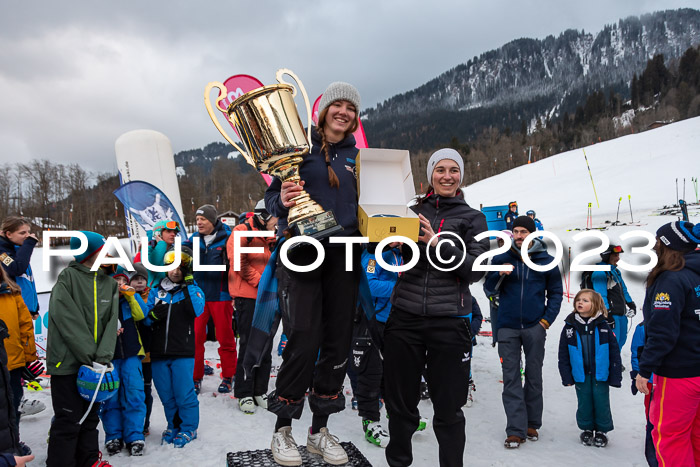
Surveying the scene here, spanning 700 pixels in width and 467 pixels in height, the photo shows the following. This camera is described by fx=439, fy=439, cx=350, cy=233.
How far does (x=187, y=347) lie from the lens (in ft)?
14.9

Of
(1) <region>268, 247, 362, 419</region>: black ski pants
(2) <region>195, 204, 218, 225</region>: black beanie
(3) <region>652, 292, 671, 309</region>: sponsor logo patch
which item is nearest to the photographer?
(1) <region>268, 247, 362, 419</region>: black ski pants

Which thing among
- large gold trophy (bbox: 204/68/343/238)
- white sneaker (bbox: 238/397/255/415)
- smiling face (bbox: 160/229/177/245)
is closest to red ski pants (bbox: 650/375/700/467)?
large gold trophy (bbox: 204/68/343/238)

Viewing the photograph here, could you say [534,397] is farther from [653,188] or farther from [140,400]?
[653,188]

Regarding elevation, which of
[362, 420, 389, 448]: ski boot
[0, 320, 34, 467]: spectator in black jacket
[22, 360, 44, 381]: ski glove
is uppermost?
[0, 320, 34, 467]: spectator in black jacket

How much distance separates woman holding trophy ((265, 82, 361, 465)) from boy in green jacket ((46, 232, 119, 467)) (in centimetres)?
183

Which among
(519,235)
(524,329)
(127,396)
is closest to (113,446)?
(127,396)

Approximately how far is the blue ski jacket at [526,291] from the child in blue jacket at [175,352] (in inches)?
129

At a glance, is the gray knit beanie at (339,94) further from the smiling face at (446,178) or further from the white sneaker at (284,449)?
the white sneaker at (284,449)

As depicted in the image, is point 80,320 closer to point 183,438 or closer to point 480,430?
point 183,438

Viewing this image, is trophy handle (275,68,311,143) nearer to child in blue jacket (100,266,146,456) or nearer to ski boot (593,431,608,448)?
child in blue jacket (100,266,146,456)

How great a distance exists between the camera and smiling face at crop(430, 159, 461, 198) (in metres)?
3.33

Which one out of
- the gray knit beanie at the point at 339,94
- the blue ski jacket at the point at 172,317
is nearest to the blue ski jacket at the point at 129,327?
the blue ski jacket at the point at 172,317

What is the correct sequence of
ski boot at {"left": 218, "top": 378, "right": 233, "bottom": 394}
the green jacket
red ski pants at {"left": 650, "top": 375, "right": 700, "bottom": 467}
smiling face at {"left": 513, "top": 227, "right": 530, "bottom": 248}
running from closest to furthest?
red ski pants at {"left": 650, "top": 375, "right": 700, "bottom": 467} → the green jacket → smiling face at {"left": 513, "top": 227, "right": 530, "bottom": 248} → ski boot at {"left": 218, "top": 378, "right": 233, "bottom": 394}

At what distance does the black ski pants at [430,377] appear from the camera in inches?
117
